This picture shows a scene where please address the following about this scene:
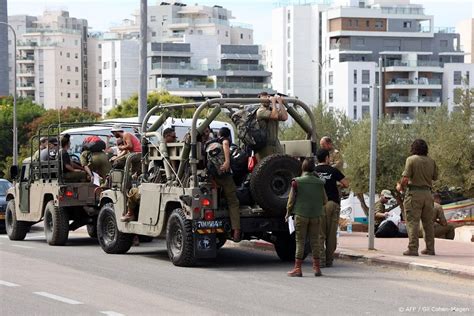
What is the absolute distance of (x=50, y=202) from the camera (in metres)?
20.9

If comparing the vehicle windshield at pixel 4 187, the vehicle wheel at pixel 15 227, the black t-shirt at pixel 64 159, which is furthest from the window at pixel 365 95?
the black t-shirt at pixel 64 159

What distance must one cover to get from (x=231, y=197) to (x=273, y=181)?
27.5 inches

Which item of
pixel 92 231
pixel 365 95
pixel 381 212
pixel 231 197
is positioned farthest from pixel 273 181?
pixel 365 95

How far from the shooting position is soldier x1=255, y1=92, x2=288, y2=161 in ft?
53.4

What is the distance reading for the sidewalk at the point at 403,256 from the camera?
49.0 ft

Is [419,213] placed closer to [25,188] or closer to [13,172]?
[25,188]

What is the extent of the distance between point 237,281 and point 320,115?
204ft

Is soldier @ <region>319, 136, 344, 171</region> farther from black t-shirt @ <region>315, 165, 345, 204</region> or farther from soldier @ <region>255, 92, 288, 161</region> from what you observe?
soldier @ <region>255, 92, 288, 161</region>

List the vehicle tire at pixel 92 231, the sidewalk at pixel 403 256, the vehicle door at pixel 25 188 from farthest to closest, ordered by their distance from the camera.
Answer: the vehicle tire at pixel 92 231
the vehicle door at pixel 25 188
the sidewalk at pixel 403 256

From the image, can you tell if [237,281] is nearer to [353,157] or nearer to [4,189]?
[4,189]

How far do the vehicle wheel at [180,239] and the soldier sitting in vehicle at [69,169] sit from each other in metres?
5.02

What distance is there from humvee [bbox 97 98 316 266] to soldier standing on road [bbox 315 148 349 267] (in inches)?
16.1

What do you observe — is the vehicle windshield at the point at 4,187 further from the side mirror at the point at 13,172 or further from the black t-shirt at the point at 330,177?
the black t-shirt at the point at 330,177

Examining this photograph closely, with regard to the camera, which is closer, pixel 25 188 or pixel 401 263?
pixel 401 263
